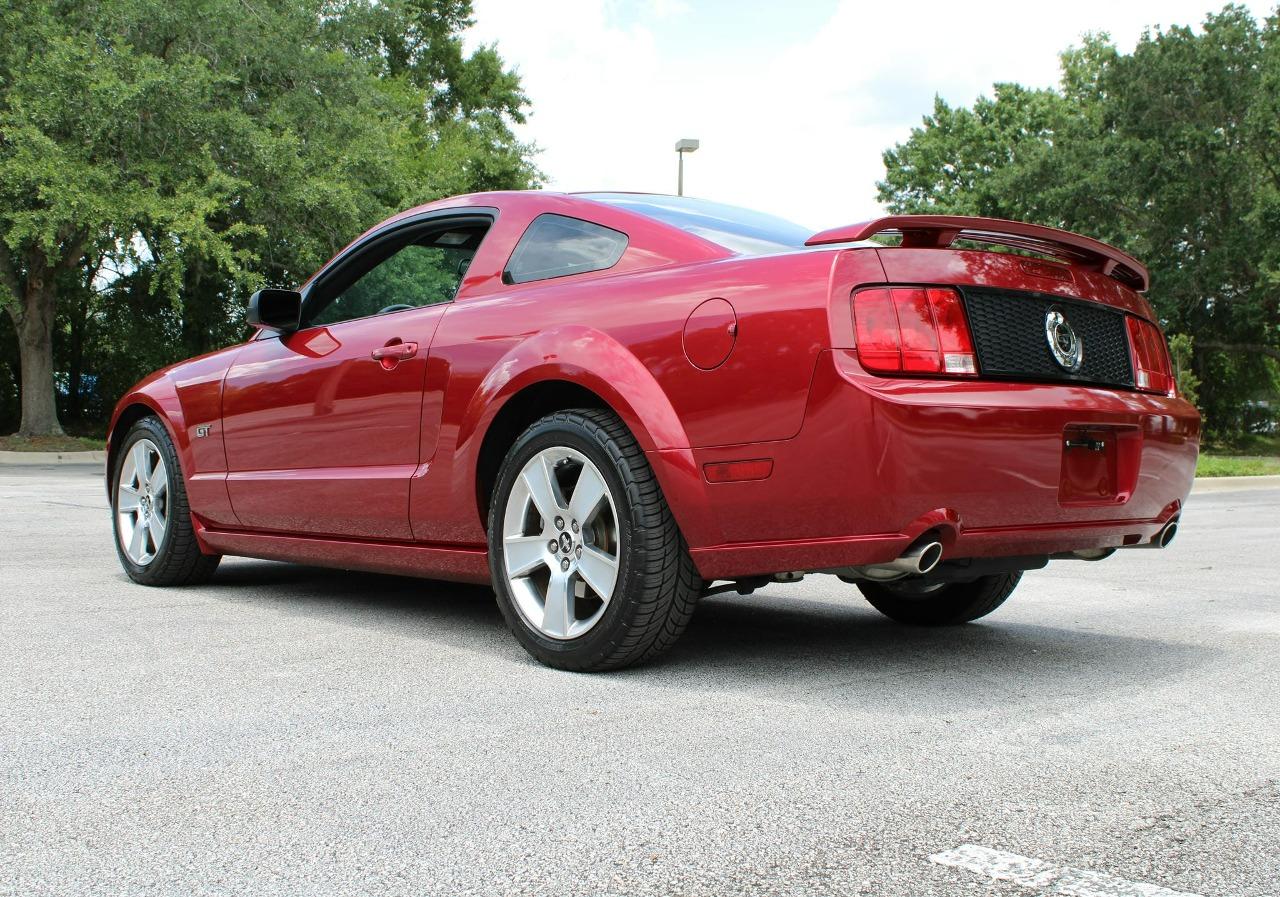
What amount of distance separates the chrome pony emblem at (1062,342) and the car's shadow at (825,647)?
0.97m

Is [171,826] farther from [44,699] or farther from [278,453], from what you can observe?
[278,453]

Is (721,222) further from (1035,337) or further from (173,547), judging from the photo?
(173,547)

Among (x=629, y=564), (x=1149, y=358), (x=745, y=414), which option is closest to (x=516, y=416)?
(x=629, y=564)

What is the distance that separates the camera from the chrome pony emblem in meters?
3.66

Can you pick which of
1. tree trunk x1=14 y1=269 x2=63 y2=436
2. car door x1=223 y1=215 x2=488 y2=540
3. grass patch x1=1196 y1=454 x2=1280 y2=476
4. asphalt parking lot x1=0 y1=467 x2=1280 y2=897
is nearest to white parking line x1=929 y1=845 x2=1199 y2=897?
asphalt parking lot x1=0 y1=467 x2=1280 y2=897

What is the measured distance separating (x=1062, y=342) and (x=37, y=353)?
25161 millimetres

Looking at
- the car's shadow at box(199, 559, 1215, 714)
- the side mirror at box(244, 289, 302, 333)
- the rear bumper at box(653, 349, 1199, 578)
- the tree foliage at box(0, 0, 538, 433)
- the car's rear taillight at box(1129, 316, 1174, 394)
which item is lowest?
the car's shadow at box(199, 559, 1215, 714)

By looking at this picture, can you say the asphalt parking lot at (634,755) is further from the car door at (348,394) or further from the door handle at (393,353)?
the door handle at (393,353)

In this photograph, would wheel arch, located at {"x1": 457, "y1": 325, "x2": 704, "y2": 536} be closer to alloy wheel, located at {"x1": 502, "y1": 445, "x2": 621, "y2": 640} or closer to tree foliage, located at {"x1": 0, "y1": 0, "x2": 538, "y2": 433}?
alloy wheel, located at {"x1": 502, "y1": 445, "x2": 621, "y2": 640}

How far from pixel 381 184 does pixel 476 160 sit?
1165 cm

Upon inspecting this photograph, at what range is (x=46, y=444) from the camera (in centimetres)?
2361

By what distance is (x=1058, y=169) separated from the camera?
36.4 meters

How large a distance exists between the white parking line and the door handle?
282 cm

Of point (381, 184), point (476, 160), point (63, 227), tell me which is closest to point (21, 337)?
point (63, 227)
